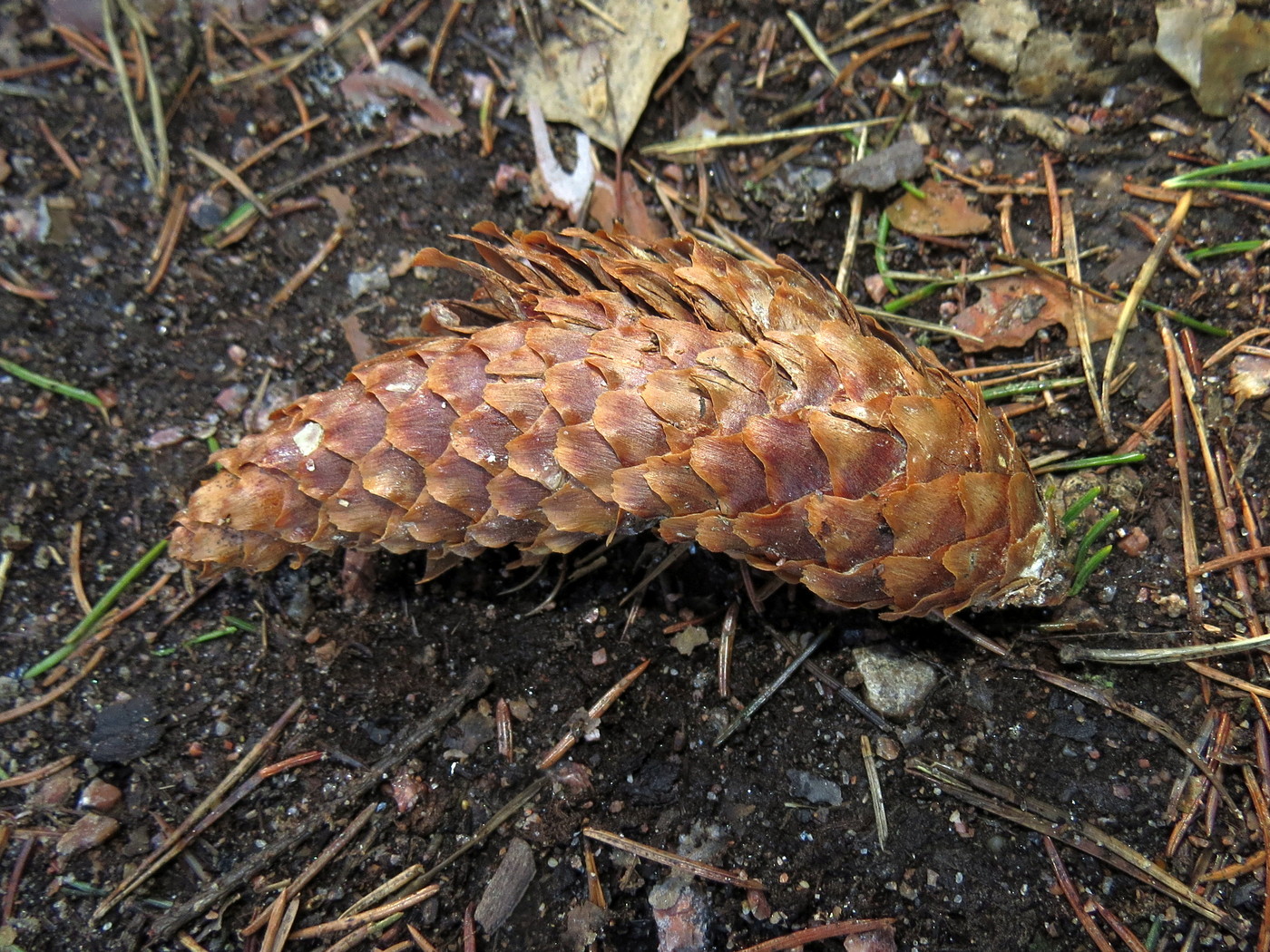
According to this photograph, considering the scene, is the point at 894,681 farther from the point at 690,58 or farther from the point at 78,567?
the point at 78,567

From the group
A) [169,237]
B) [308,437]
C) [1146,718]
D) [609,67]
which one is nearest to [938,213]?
[609,67]

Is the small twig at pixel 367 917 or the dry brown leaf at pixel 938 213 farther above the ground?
the dry brown leaf at pixel 938 213

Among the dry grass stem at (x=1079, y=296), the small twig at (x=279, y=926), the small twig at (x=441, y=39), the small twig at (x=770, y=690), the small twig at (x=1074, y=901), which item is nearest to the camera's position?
the small twig at (x=1074, y=901)

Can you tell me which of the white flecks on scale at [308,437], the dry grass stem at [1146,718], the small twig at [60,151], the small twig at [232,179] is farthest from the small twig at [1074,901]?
the small twig at [60,151]

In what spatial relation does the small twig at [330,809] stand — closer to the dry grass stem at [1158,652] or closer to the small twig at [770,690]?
the small twig at [770,690]

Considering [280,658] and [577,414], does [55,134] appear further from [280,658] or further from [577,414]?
[577,414]

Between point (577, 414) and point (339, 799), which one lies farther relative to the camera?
point (339, 799)

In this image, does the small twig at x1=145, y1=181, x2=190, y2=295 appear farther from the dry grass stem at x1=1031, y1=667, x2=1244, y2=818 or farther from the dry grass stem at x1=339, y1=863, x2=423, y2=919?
the dry grass stem at x1=1031, y1=667, x2=1244, y2=818

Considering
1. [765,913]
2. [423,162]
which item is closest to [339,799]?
[765,913]
